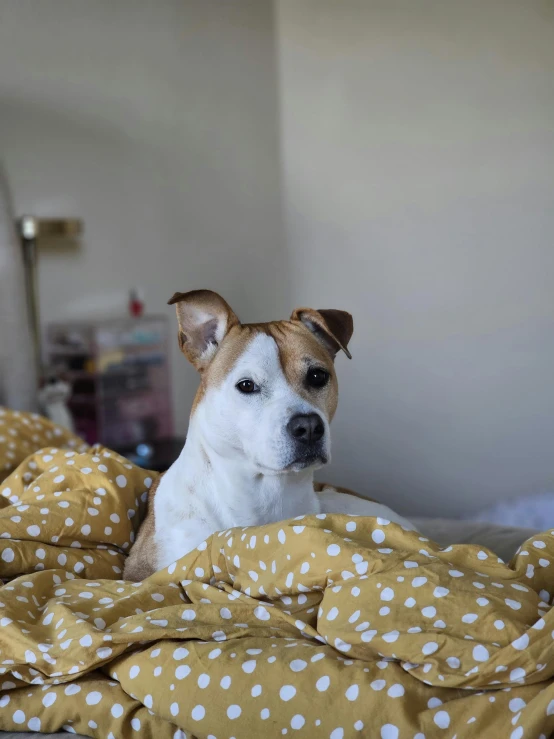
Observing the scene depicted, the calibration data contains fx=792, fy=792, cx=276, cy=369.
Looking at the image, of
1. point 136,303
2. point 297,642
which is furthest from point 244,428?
point 136,303

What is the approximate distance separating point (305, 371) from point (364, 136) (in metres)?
2.96

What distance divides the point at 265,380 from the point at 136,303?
2501mm

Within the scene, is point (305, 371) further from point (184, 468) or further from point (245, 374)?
point (184, 468)

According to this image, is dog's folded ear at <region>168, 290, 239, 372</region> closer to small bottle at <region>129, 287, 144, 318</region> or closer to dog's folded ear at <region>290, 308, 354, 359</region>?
dog's folded ear at <region>290, 308, 354, 359</region>

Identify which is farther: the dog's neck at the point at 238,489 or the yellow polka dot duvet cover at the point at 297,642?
the dog's neck at the point at 238,489

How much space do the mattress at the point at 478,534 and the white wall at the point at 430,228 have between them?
191cm

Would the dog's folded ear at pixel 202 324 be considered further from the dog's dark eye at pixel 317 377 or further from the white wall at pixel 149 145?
the white wall at pixel 149 145

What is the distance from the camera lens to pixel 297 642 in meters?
1.10

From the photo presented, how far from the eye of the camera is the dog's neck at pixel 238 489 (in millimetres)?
1522

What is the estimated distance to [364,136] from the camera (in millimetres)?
4184

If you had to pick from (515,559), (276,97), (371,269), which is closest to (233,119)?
(276,97)

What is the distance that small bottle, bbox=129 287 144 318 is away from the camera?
387cm

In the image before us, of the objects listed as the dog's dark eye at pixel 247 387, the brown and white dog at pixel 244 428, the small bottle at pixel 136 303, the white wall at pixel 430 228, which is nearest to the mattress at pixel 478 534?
the brown and white dog at pixel 244 428

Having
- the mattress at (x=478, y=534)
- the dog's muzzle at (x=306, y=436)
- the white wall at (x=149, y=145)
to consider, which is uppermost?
the white wall at (x=149, y=145)
